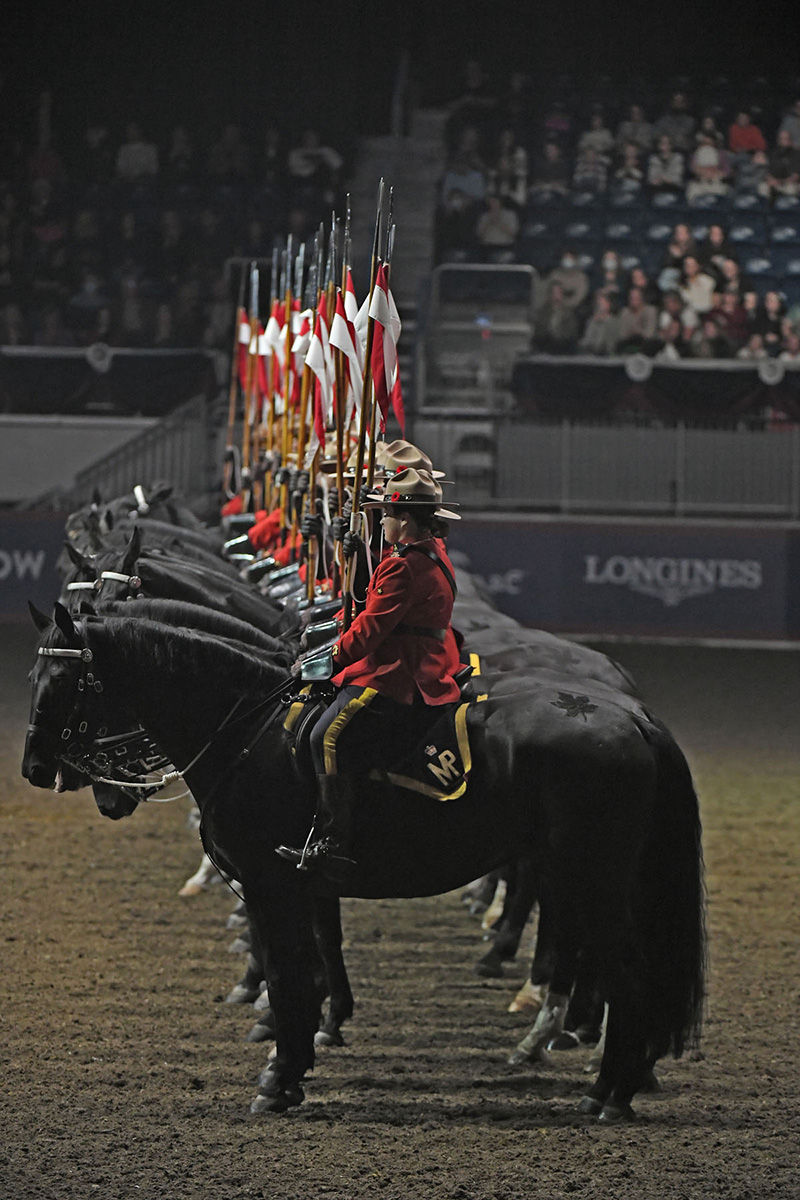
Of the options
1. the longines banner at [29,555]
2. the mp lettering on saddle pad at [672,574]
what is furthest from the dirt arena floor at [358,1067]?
the longines banner at [29,555]

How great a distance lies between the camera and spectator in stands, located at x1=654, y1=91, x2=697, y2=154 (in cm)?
2212

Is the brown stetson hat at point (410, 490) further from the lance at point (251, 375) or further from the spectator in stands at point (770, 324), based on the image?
the spectator in stands at point (770, 324)

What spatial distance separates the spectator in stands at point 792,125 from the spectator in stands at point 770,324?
349 centimetres

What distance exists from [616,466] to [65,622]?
12726 mm

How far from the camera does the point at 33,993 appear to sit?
6.39 m

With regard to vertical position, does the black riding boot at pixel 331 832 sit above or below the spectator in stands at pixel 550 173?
below

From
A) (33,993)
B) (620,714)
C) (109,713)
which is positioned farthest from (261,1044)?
(620,714)

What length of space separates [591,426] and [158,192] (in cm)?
851

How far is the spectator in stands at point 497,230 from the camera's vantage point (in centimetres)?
2127

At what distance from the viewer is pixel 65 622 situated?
5129 mm

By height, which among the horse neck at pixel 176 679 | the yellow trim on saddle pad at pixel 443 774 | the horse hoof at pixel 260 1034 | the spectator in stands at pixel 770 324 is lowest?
the horse hoof at pixel 260 1034

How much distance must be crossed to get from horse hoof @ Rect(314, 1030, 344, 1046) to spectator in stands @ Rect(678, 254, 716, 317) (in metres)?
15.2

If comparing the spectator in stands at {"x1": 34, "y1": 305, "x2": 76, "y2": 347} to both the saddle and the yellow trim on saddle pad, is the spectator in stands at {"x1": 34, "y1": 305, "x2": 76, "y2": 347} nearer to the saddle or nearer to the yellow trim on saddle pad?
the saddle

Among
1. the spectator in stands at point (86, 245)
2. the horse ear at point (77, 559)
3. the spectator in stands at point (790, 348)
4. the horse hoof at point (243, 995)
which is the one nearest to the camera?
the horse hoof at point (243, 995)
